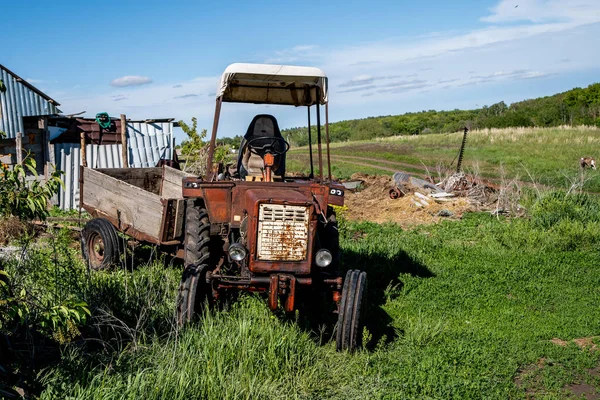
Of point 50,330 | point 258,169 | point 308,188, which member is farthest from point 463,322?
point 50,330

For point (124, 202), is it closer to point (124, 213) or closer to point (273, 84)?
point (124, 213)

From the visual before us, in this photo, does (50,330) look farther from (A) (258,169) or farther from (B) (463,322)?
(B) (463,322)

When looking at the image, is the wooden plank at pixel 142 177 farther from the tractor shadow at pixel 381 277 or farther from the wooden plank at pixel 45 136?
the wooden plank at pixel 45 136

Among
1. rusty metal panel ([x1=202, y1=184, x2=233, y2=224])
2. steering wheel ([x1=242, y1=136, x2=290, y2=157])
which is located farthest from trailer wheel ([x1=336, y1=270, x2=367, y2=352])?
steering wheel ([x1=242, y1=136, x2=290, y2=157])

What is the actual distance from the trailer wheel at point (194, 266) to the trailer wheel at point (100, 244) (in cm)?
216

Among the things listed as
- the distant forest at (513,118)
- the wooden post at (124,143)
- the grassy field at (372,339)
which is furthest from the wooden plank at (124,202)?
the distant forest at (513,118)

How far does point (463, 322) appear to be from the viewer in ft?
25.5

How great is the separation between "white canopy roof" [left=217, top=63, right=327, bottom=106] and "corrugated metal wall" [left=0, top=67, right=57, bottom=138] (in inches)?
395

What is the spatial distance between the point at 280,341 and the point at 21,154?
38.2 ft

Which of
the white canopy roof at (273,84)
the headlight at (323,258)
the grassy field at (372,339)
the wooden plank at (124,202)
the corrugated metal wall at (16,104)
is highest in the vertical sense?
the corrugated metal wall at (16,104)

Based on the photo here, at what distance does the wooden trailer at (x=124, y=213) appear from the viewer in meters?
8.31

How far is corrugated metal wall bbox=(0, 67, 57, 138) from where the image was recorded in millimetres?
16438

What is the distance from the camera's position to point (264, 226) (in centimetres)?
631

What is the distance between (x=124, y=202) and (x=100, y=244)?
0.77 m
